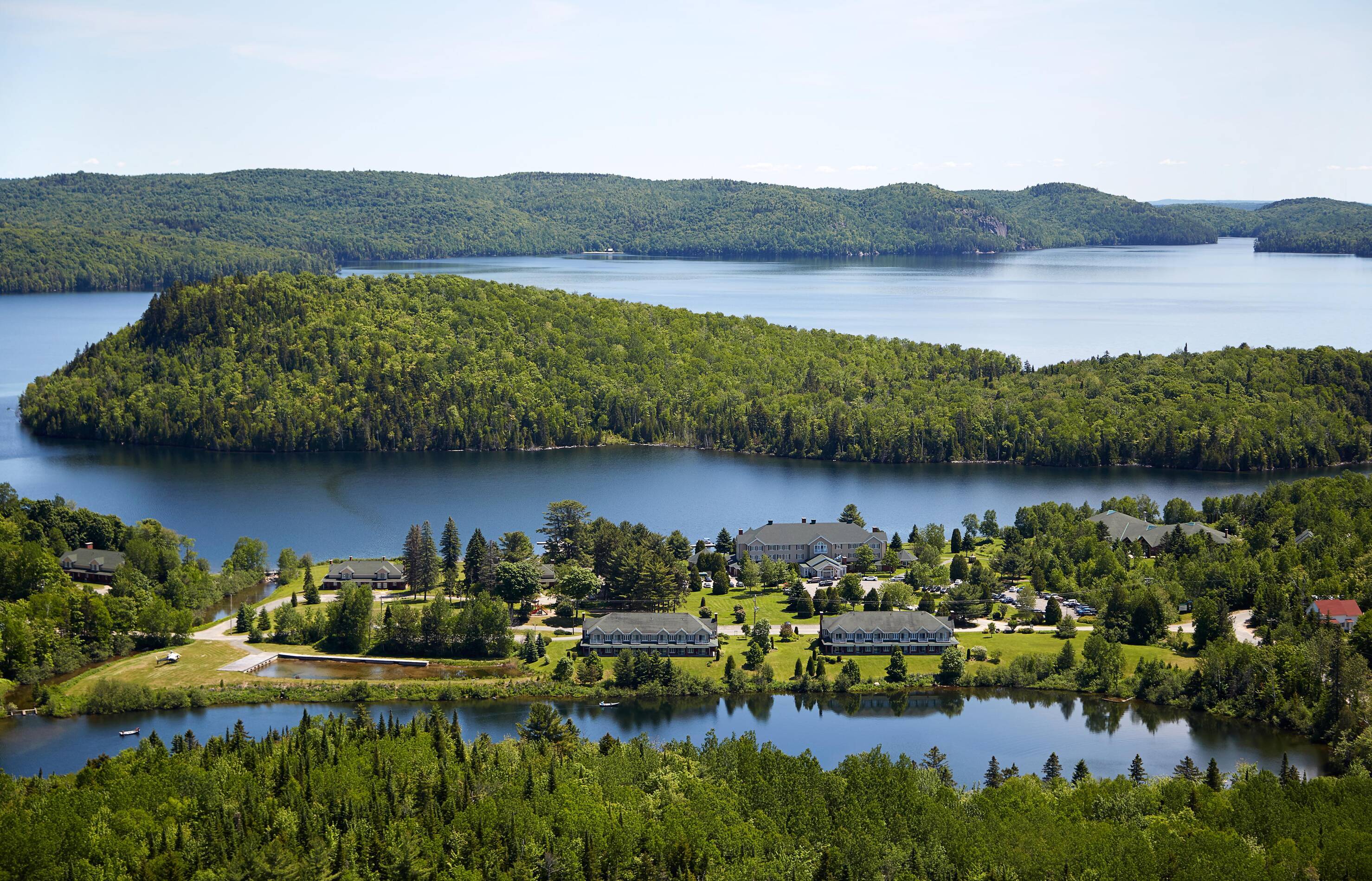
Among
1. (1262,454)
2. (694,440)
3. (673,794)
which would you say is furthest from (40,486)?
(1262,454)

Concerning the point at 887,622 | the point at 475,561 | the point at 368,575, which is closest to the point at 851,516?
the point at 887,622

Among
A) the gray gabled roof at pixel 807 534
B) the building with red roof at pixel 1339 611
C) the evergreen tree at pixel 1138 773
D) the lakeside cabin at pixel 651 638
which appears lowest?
the evergreen tree at pixel 1138 773

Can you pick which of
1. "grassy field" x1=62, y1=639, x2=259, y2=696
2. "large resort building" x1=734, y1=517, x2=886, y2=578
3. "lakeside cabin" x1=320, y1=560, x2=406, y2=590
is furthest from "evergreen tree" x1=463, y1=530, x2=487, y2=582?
"large resort building" x1=734, y1=517, x2=886, y2=578

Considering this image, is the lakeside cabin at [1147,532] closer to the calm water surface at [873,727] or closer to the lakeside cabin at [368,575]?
the calm water surface at [873,727]

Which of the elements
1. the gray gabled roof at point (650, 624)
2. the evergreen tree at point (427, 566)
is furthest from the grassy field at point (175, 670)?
the gray gabled roof at point (650, 624)

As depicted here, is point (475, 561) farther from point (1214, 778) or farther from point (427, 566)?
point (1214, 778)
